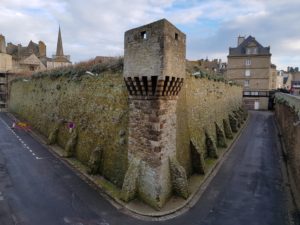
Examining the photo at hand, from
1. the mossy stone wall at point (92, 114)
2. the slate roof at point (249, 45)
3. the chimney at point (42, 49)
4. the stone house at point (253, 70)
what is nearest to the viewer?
the mossy stone wall at point (92, 114)

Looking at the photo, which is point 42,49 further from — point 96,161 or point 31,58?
point 96,161

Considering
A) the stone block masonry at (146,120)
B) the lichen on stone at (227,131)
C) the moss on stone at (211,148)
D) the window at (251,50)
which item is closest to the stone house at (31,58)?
the stone block masonry at (146,120)

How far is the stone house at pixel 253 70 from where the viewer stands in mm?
47531

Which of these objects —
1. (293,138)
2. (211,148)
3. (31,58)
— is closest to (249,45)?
(293,138)

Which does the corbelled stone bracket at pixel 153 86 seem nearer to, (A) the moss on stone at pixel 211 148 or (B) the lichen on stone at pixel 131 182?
(B) the lichen on stone at pixel 131 182

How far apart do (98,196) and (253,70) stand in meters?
45.7

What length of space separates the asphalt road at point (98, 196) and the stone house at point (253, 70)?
32854 mm

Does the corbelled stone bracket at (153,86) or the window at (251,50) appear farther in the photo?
the window at (251,50)

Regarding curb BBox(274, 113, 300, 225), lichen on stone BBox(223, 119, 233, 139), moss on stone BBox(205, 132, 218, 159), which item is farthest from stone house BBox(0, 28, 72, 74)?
curb BBox(274, 113, 300, 225)

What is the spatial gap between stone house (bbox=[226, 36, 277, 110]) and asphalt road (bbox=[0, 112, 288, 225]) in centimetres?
3285

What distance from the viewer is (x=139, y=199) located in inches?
430

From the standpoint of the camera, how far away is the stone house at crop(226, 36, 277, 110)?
47.5 metres

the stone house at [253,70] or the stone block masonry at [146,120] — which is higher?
the stone house at [253,70]

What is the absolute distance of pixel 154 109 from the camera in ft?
33.5
